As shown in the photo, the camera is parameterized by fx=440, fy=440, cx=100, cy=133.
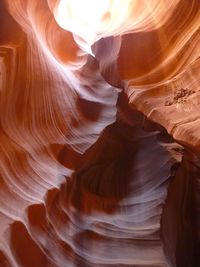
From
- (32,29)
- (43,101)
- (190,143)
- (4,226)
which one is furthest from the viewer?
(32,29)

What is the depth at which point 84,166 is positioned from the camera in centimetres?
133

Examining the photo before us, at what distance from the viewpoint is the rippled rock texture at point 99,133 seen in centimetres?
117

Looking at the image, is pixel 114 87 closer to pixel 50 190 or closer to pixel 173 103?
pixel 173 103

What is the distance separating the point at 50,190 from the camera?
1217 mm

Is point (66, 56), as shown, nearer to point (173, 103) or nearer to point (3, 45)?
point (3, 45)

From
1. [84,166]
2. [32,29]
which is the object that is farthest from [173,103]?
[32,29]

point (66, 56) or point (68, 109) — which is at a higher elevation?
point (66, 56)

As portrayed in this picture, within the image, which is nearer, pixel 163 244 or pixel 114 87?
pixel 163 244

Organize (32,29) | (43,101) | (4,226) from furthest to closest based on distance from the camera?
(32,29), (43,101), (4,226)

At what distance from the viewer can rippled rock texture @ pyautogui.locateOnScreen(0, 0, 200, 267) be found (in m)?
1.17

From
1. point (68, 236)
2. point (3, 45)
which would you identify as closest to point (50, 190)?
→ point (68, 236)

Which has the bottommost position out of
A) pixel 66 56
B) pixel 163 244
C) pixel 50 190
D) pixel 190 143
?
pixel 163 244

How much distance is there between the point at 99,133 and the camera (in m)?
1.40

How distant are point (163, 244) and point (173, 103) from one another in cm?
42
